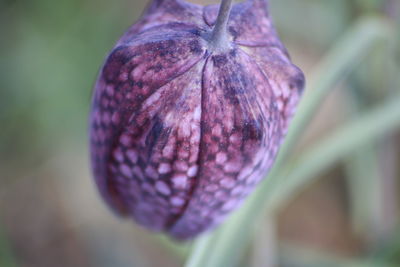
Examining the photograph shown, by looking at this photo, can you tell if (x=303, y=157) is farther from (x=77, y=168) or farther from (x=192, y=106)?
(x=77, y=168)

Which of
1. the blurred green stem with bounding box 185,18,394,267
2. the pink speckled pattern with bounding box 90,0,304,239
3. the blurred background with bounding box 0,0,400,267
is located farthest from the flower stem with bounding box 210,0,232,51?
the blurred background with bounding box 0,0,400,267

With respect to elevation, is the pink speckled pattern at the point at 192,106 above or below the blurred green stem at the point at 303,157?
above

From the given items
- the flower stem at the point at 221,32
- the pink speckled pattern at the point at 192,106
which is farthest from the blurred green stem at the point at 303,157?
the flower stem at the point at 221,32

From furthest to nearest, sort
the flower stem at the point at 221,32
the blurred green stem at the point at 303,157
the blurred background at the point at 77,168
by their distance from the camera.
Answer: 1. the blurred background at the point at 77,168
2. the blurred green stem at the point at 303,157
3. the flower stem at the point at 221,32

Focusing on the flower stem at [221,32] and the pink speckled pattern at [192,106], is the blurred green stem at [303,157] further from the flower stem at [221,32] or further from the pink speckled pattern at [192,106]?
the flower stem at [221,32]

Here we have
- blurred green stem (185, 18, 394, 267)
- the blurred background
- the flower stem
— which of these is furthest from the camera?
the blurred background

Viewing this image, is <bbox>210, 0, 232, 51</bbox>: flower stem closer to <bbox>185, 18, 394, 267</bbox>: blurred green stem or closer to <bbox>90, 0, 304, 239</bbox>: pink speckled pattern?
<bbox>90, 0, 304, 239</bbox>: pink speckled pattern

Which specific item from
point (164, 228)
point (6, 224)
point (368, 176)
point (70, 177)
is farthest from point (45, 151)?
point (164, 228)
